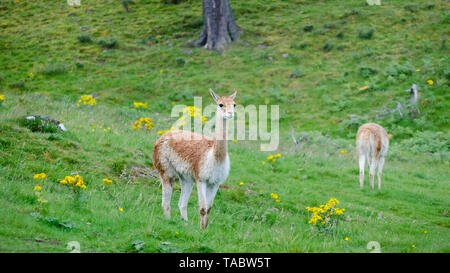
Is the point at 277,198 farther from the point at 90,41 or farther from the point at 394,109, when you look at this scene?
the point at 90,41

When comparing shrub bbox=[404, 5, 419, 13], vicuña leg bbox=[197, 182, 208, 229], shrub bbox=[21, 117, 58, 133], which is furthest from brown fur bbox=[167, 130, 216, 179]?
shrub bbox=[404, 5, 419, 13]

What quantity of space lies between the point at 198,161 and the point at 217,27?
74.2 feet

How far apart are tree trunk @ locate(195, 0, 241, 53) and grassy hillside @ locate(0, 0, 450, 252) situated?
1062mm

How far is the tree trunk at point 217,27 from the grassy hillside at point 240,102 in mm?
1062

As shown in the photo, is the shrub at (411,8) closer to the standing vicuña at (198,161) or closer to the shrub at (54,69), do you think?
the shrub at (54,69)

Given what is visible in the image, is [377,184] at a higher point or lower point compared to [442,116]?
lower

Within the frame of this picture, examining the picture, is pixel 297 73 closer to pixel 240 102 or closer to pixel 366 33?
pixel 240 102

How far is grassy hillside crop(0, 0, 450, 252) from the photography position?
7.35m

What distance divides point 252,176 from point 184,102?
11693 millimetres

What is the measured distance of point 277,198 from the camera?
11133 mm

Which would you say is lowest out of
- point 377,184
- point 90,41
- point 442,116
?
point 377,184

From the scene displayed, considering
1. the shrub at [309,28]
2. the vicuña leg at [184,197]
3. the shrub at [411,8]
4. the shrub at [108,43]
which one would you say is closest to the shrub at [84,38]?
the shrub at [108,43]
